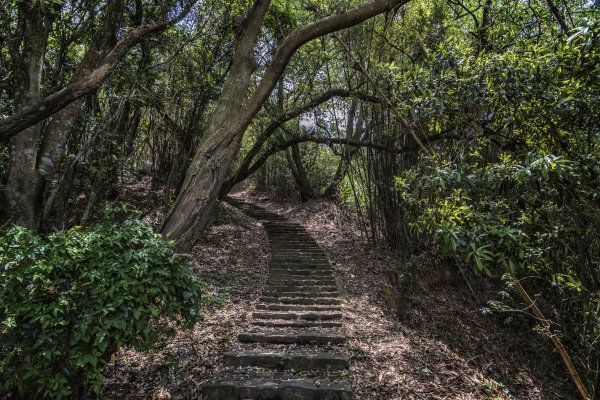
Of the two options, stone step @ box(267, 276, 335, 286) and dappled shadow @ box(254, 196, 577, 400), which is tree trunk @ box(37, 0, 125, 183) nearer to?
stone step @ box(267, 276, 335, 286)

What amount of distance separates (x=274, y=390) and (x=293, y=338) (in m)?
0.90

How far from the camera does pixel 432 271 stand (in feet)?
22.3

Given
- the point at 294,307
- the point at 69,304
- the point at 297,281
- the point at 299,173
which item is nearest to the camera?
the point at 69,304

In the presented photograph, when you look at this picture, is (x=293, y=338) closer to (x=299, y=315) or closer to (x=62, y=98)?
(x=299, y=315)

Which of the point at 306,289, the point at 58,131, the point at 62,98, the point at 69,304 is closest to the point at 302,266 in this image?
the point at 306,289

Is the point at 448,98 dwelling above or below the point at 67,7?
below

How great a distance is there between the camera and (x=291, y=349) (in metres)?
3.69

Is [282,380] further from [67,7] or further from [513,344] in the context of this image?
[67,7]

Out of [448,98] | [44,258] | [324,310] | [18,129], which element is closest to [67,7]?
[18,129]

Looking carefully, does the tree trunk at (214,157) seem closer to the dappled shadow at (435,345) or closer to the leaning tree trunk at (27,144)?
the leaning tree trunk at (27,144)

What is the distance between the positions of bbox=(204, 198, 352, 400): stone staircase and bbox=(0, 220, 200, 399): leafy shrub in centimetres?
106

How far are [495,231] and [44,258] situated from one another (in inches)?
112

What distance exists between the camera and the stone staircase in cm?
297

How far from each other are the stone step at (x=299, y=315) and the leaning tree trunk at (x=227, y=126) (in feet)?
5.54
